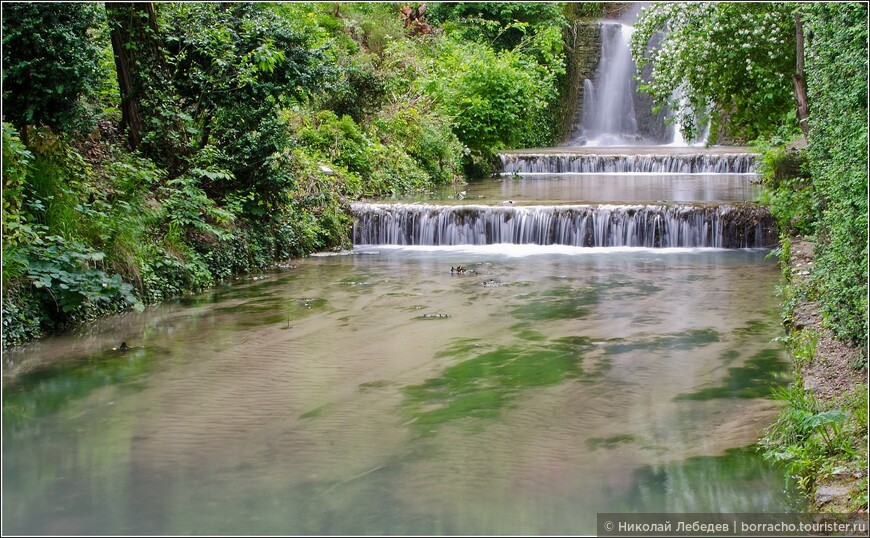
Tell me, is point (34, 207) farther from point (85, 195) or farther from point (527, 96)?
point (527, 96)

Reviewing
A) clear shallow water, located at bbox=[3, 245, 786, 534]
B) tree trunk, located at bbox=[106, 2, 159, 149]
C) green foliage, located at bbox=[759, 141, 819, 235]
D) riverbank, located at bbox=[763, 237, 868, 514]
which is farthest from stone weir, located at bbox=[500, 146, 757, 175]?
riverbank, located at bbox=[763, 237, 868, 514]

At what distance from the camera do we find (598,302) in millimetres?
10914

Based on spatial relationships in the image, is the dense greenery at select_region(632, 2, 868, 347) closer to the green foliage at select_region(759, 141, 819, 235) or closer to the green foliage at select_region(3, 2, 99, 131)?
the green foliage at select_region(759, 141, 819, 235)

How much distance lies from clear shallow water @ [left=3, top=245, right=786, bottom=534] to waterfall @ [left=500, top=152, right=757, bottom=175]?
41.0ft

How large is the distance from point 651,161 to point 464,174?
485 centimetres

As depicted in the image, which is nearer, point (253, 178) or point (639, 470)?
point (639, 470)

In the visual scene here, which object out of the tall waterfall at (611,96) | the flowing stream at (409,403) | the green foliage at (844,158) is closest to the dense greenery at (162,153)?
the flowing stream at (409,403)

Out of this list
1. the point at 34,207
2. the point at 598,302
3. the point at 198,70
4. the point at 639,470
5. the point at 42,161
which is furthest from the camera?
the point at 198,70

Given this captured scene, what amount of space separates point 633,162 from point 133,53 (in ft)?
50.1

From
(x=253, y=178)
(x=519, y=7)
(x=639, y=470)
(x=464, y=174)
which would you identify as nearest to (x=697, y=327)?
(x=639, y=470)

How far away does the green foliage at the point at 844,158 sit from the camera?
5633 mm

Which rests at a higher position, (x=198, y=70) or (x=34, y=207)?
(x=198, y=70)

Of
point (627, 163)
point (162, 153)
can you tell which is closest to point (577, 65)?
point (627, 163)

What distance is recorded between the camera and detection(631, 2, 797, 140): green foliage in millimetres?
14492
